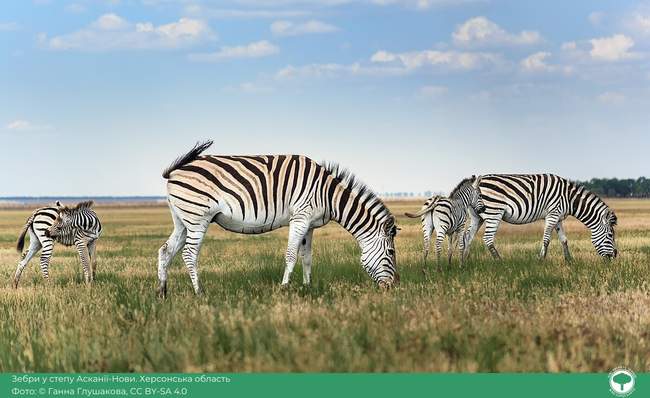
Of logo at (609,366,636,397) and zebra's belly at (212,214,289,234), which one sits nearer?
logo at (609,366,636,397)

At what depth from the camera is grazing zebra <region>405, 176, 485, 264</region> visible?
1835 centimetres

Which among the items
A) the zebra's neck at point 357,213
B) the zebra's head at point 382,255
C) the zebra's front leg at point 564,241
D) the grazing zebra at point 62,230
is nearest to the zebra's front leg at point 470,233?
the zebra's front leg at point 564,241

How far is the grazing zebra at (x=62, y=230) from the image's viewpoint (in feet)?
56.9

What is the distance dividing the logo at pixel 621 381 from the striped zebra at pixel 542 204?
42.8 feet

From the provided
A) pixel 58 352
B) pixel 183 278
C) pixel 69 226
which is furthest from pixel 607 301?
pixel 69 226

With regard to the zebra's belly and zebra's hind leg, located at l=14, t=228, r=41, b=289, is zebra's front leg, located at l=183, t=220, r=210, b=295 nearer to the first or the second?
the zebra's belly

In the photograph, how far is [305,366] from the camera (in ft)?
24.5

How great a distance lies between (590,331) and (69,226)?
13.5 meters

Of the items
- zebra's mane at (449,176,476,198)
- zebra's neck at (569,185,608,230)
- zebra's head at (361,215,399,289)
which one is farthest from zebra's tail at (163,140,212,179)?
zebra's neck at (569,185,608,230)

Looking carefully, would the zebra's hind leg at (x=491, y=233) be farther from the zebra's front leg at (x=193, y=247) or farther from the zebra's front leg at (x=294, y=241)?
the zebra's front leg at (x=193, y=247)

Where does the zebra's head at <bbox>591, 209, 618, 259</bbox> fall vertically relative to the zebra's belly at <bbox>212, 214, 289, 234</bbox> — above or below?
below

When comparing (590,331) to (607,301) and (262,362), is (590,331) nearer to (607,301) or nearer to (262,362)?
(607,301)

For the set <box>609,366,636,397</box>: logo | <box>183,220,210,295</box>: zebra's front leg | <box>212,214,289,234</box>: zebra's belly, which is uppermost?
<box>212,214,289,234</box>: zebra's belly

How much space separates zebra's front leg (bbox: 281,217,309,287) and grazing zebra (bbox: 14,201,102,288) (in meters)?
6.45
